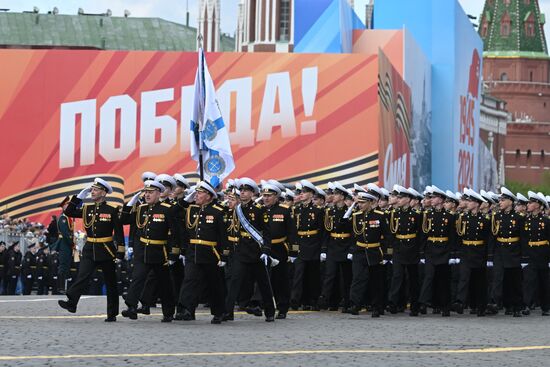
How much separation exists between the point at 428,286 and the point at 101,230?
18.1 feet

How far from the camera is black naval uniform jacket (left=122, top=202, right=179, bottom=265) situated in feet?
60.1

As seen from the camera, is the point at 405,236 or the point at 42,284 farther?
the point at 42,284

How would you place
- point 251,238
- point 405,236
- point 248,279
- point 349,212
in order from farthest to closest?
1. point 405,236
2. point 349,212
3. point 248,279
4. point 251,238

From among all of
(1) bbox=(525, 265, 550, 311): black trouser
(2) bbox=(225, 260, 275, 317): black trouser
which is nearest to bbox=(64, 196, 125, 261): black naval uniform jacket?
(2) bbox=(225, 260, 275, 317): black trouser

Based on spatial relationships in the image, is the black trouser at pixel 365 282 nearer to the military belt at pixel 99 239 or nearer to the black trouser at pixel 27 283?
the military belt at pixel 99 239

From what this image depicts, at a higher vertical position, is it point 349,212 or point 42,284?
point 349,212

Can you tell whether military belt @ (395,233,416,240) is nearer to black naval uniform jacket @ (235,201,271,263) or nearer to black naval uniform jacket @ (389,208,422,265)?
black naval uniform jacket @ (389,208,422,265)

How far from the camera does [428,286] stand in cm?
2172

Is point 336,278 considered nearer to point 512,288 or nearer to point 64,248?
point 512,288

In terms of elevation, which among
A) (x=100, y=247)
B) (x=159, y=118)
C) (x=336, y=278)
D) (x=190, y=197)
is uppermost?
(x=159, y=118)

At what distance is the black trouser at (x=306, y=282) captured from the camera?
21.8 metres

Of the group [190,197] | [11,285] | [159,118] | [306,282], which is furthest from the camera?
[159,118]

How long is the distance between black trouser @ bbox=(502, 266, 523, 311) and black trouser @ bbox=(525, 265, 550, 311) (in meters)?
0.22

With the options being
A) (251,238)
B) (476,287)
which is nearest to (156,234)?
(251,238)
